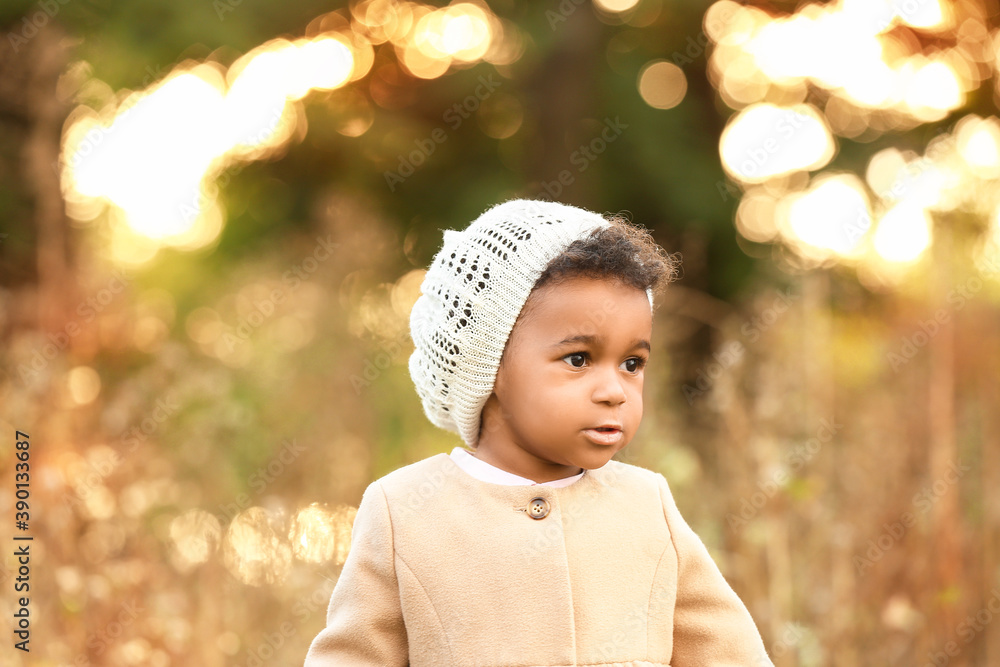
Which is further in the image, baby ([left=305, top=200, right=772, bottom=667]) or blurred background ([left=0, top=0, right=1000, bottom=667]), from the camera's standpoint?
blurred background ([left=0, top=0, right=1000, bottom=667])

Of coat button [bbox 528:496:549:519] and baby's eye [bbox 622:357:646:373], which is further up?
baby's eye [bbox 622:357:646:373]

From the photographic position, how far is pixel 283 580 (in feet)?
10.9

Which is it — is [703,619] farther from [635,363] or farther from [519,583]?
[635,363]

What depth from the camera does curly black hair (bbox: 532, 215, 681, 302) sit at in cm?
202

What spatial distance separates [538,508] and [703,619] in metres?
0.48

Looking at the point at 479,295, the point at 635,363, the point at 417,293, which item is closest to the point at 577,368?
the point at 635,363

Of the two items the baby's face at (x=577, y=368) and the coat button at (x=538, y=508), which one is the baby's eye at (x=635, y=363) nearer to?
the baby's face at (x=577, y=368)

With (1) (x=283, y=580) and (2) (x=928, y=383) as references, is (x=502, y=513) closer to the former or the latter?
(1) (x=283, y=580)

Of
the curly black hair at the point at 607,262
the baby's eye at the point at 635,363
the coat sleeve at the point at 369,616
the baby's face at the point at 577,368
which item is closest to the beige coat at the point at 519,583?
the coat sleeve at the point at 369,616

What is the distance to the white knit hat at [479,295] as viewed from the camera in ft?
6.76

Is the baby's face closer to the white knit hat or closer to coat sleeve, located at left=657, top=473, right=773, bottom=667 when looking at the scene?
the white knit hat

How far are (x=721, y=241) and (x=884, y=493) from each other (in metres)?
4.24

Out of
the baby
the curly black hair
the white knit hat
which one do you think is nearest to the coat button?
the baby

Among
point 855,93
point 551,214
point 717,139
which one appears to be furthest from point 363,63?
point 551,214
